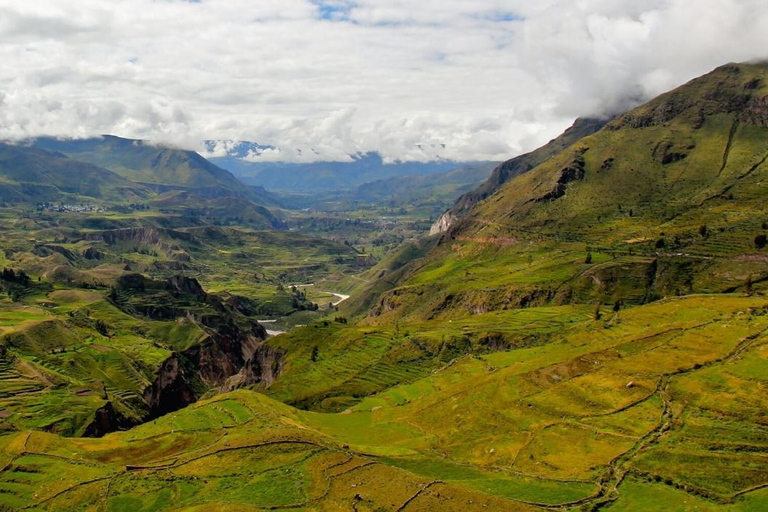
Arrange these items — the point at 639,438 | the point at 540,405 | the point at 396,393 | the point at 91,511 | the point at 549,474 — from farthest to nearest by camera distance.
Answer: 1. the point at 396,393
2. the point at 540,405
3. the point at 639,438
4. the point at 549,474
5. the point at 91,511

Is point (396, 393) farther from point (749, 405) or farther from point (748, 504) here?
point (748, 504)

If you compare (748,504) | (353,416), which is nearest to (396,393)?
(353,416)

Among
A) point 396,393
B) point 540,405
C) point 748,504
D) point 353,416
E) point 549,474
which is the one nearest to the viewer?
point 748,504

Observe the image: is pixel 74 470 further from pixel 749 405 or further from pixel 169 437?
pixel 749 405

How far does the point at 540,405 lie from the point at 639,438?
68.2 ft

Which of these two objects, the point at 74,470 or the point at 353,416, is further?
the point at 353,416

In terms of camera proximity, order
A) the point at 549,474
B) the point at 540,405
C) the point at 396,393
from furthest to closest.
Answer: the point at 396,393 → the point at 540,405 → the point at 549,474

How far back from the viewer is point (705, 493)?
259ft

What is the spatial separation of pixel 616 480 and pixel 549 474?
914 centimetres

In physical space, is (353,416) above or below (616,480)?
Result: below

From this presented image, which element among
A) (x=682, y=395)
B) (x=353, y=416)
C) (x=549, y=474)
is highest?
(x=682, y=395)

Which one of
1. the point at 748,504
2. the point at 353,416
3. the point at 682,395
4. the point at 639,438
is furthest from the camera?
the point at 353,416

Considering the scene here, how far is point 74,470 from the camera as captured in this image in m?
95.1

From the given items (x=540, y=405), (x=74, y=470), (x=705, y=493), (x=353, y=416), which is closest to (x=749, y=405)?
(x=705, y=493)
